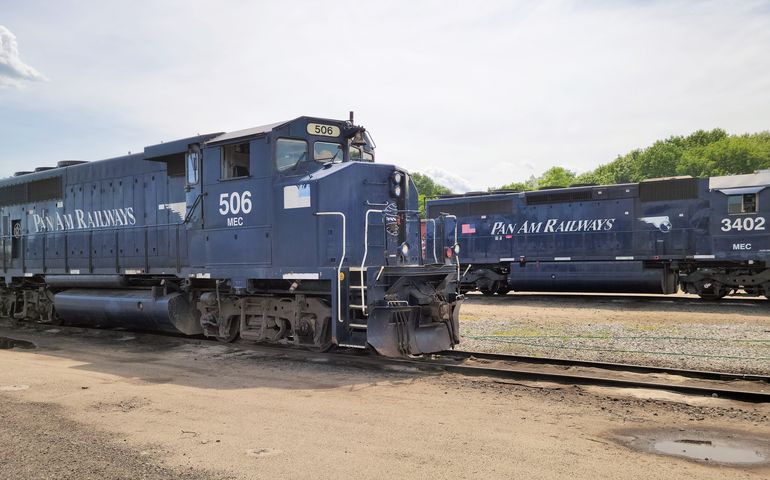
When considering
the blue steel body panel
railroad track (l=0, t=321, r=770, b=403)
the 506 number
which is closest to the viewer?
railroad track (l=0, t=321, r=770, b=403)

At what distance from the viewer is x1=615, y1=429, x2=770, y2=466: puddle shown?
449 cm

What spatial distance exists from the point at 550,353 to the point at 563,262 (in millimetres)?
10288

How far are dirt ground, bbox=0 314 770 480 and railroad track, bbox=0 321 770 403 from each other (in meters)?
0.27

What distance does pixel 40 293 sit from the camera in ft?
45.5

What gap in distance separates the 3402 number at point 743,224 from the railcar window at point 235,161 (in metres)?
14.0

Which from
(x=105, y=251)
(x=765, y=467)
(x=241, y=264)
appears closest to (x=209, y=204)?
(x=241, y=264)

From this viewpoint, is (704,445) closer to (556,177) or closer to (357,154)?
(357,154)

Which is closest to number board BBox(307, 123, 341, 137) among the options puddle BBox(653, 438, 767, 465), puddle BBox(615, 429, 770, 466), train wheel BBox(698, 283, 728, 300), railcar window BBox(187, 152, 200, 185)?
railcar window BBox(187, 152, 200, 185)

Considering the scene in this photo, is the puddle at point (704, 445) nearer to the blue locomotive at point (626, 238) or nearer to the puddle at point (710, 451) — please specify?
the puddle at point (710, 451)

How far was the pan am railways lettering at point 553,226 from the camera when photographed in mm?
18656

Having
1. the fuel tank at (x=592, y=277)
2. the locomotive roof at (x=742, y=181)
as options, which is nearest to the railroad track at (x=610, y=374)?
the fuel tank at (x=592, y=277)

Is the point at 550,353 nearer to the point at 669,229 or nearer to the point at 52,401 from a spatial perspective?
the point at 52,401

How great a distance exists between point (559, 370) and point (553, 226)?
1240 cm

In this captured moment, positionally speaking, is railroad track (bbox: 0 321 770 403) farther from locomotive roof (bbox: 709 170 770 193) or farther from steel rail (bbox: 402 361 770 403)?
locomotive roof (bbox: 709 170 770 193)
